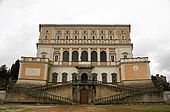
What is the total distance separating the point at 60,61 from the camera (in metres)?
39.6

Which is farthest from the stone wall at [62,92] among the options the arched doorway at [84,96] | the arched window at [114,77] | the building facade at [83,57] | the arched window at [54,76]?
the arched window at [114,77]

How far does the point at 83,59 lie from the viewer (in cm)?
4012

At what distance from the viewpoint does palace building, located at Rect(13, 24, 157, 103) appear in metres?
34.6

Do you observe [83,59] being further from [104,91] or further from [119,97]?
[119,97]

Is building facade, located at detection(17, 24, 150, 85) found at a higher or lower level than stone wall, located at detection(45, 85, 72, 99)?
higher

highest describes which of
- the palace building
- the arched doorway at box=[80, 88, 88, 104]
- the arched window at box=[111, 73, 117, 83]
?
the palace building

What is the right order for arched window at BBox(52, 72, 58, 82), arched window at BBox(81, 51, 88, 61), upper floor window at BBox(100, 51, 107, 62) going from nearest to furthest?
arched window at BBox(52, 72, 58, 82)
upper floor window at BBox(100, 51, 107, 62)
arched window at BBox(81, 51, 88, 61)

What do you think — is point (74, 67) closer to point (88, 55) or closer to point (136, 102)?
point (88, 55)

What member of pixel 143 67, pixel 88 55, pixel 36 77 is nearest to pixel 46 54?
pixel 36 77

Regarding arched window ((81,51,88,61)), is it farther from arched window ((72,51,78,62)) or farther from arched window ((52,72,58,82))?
arched window ((52,72,58,82))

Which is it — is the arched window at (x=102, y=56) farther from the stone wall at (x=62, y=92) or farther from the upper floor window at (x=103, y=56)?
the stone wall at (x=62, y=92)

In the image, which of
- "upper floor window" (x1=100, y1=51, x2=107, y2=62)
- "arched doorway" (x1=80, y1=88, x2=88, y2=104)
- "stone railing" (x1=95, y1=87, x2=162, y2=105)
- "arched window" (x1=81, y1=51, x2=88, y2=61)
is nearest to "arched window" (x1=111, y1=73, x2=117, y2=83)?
"upper floor window" (x1=100, y1=51, x2=107, y2=62)

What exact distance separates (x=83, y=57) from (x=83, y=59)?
51 centimetres

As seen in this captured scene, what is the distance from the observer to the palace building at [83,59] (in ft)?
114
